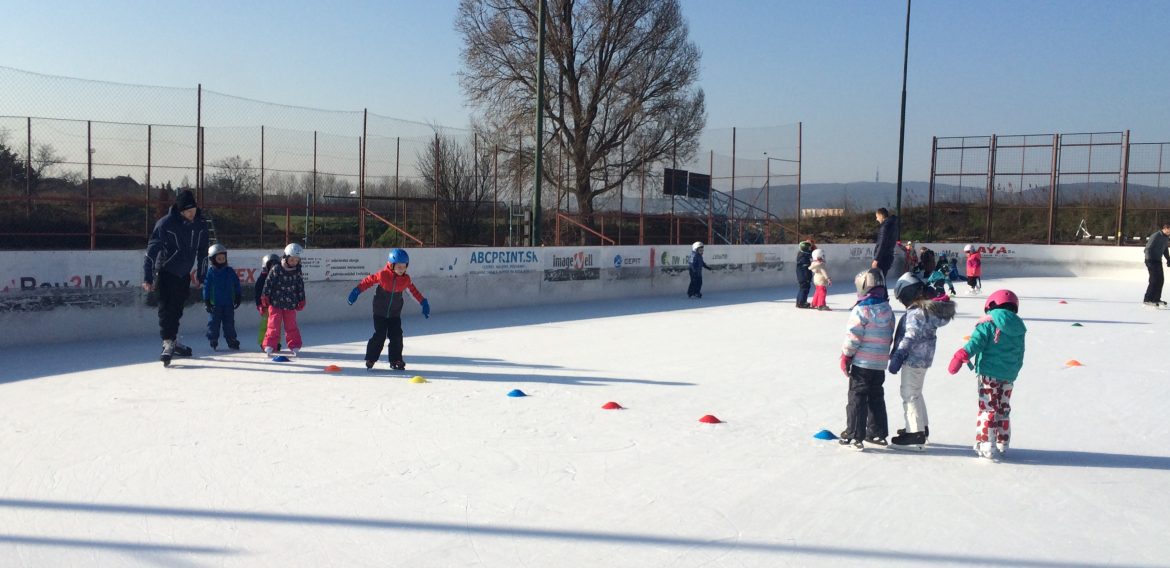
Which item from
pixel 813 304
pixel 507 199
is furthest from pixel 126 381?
pixel 507 199

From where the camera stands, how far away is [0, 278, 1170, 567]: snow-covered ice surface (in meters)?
4.68

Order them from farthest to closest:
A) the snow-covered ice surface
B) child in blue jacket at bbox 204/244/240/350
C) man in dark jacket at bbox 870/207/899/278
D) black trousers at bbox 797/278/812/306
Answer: black trousers at bbox 797/278/812/306 < man in dark jacket at bbox 870/207/899/278 < child in blue jacket at bbox 204/244/240/350 < the snow-covered ice surface

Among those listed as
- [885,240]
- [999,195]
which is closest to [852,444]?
[885,240]

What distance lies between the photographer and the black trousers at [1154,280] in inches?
733

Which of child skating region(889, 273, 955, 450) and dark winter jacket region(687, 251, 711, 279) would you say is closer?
child skating region(889, 273, 955, 450)

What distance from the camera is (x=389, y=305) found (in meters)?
10.0

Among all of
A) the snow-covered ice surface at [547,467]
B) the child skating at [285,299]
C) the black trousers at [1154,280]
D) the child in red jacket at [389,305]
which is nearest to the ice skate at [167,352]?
the snow-covered ice surface at [547,467]

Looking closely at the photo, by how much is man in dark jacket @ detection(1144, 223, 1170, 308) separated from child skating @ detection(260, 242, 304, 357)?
1580 centimetres

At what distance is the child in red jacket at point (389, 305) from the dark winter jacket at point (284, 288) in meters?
1.07

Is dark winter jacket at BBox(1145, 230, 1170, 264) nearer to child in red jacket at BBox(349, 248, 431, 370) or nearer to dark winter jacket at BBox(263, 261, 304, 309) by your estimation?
child in red jacket at BBox(349, 248, 431, 370)

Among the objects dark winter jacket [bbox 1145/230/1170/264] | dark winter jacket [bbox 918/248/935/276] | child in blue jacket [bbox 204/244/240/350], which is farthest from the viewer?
dark winter jacket [bbox 918/248/935/276]

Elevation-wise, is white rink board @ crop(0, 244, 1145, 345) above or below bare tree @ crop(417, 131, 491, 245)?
below

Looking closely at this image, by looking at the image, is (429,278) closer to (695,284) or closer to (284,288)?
(284,288)

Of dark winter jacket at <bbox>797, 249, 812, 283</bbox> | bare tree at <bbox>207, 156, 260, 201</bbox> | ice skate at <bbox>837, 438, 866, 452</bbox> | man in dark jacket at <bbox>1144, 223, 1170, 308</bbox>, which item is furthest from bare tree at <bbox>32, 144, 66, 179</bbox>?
man in dark jacket at <bbox>1144, 223, 1170, 308</bbox>
